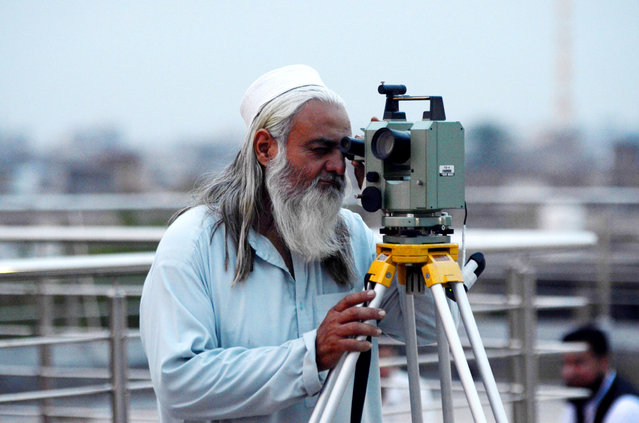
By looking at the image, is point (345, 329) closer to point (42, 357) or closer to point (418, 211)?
point (418, 211)

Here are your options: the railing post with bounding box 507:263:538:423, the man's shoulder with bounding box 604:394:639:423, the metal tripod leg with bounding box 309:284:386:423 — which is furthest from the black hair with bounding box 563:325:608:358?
the metal tripod leg with bounding box 309:284:386:423

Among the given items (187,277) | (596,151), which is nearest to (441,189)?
(187,277)

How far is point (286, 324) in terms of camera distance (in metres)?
1.77

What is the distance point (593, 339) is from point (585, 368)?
0.14 meters

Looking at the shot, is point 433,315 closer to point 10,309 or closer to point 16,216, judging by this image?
point 10,309

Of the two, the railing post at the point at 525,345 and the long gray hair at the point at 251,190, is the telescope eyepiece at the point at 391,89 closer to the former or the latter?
the long gray hair at the point at 251,190

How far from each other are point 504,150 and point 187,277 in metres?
9.17

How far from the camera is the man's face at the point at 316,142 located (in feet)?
A: 5.77

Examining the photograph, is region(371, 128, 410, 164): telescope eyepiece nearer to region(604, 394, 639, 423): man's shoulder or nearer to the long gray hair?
the long gray hair

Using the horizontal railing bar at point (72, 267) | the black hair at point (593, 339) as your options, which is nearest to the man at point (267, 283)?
the horizontal railing bar at point (72, 267)

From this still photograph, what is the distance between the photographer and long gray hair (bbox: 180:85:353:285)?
1.77 meters

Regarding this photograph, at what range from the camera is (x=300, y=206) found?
177 cm

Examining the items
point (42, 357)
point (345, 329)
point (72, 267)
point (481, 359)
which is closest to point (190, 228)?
point (345, 329)

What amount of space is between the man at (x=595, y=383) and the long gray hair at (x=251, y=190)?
7.84 feet
